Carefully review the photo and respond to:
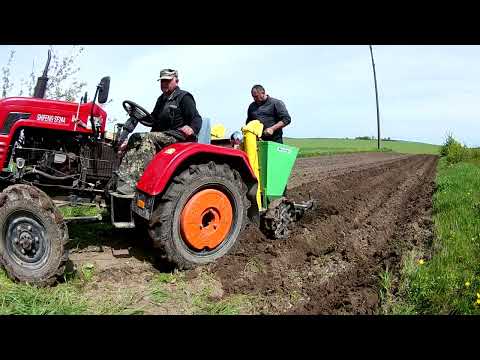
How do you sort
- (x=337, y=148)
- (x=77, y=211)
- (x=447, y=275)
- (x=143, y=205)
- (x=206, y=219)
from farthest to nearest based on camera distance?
(x=337, y=148) < (x=77, y=211) < (x=206, y=219) < (x=143, y=205) < (x=447, y=275)

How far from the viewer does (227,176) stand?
13.0 ft

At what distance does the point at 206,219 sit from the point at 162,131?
3.19 feet

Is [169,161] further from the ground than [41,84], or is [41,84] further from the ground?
[41,84]

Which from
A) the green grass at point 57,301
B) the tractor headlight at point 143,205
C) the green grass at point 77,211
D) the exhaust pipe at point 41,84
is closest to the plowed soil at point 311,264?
the green grass at point 57,301

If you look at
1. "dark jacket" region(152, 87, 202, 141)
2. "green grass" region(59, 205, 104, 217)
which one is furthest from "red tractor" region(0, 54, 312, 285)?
"green grass" region(59, 205, 104, 217)

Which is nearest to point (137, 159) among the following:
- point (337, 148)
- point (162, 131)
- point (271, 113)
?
point (162, 131)

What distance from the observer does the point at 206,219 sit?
3.90m

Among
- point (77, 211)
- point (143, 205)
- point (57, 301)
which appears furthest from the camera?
point (77, 211)

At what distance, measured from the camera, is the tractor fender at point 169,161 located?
346 cm

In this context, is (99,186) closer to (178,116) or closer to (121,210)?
(121,210)

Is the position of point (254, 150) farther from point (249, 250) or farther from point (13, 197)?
point (13, 197)

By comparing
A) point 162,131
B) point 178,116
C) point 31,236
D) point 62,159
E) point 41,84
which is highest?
point 41,84

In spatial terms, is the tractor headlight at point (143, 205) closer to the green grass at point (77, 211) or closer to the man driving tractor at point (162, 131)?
the man driving tractor at point (162, 131)

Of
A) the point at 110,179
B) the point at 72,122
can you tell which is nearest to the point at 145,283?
the point at 110,179
